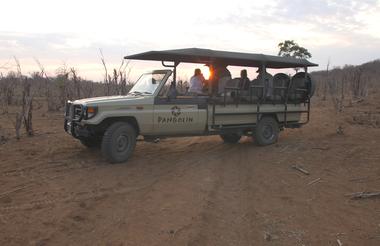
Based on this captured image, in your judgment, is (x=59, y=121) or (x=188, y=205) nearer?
(x=188, y=205)

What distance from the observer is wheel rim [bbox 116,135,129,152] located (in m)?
8.13

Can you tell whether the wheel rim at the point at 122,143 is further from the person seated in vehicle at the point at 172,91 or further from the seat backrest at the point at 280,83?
the seat backrest at the point at 280,83

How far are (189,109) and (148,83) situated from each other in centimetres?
104

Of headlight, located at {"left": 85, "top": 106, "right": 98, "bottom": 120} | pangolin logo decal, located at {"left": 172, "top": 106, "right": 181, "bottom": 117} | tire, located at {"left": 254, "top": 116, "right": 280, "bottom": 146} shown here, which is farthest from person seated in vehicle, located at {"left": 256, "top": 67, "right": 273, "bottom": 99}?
headlight, located at {"left": 85, "top": 106, "right": 98, "bottom": 120}

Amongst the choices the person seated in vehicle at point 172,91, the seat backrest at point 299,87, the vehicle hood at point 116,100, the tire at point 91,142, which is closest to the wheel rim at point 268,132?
the seat backrest at point 299,87

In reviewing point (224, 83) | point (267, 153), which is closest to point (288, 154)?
point (267, 153)

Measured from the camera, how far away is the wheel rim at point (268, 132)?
35.7 ft

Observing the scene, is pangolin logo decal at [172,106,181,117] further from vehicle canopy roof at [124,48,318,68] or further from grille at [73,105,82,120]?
grille at [73,105,82,120]

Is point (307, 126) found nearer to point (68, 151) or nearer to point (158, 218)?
point (68, 151)

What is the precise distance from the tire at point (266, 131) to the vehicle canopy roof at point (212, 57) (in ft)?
4.84

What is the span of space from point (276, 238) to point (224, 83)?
601 centimetres

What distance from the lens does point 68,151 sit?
8.98m

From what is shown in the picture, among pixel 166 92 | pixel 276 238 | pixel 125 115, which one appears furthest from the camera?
pixel 166 92

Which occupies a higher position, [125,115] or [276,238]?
[125,115]
